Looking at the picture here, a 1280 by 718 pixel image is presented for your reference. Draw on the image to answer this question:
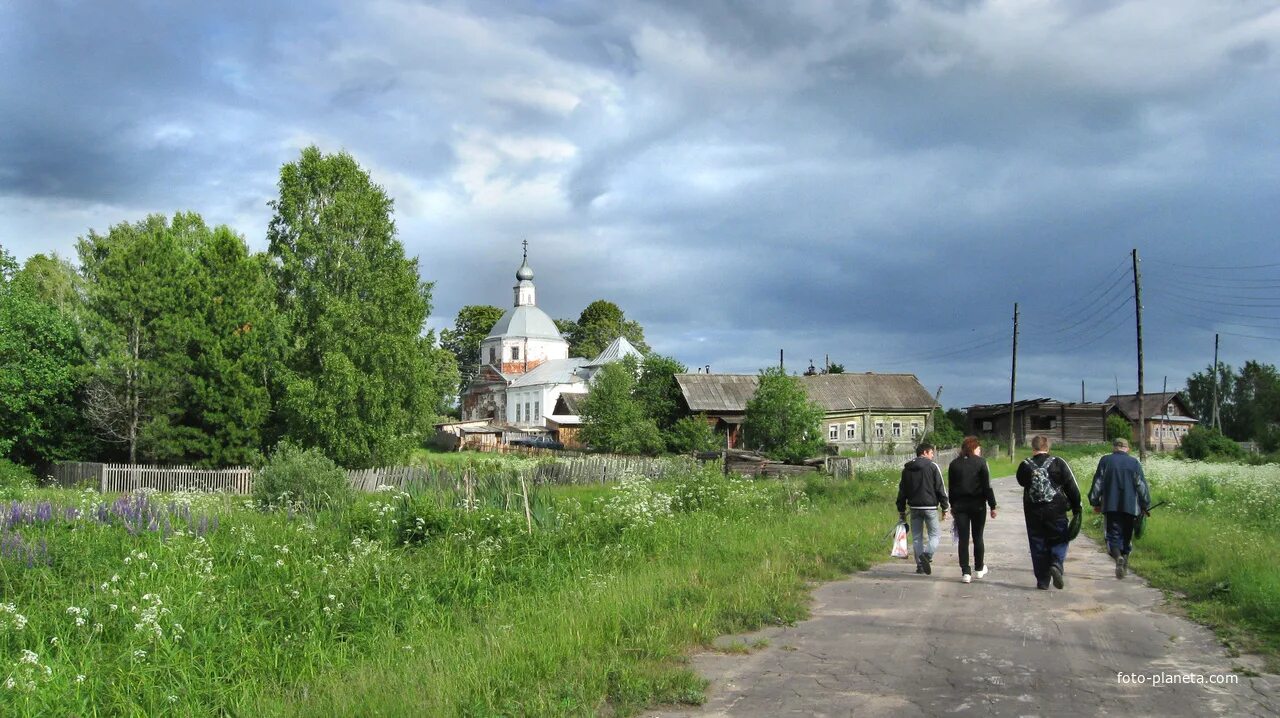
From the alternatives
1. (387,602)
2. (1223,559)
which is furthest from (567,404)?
(387,602)

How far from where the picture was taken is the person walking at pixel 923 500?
11.0 m

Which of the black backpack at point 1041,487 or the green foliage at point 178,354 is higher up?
the green foliage at point 178,354

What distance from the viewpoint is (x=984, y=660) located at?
664 cm

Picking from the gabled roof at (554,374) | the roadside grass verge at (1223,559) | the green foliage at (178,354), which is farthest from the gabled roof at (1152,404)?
the green foliage at (178,354)

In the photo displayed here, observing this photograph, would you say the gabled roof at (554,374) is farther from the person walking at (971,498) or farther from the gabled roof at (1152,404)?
the person walking at (971,498)

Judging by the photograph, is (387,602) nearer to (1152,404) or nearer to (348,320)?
(348,320)

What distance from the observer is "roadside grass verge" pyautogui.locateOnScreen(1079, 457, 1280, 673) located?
7.84 metres

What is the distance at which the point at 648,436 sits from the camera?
50906 mm

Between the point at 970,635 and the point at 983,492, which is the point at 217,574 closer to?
the point at 970,635

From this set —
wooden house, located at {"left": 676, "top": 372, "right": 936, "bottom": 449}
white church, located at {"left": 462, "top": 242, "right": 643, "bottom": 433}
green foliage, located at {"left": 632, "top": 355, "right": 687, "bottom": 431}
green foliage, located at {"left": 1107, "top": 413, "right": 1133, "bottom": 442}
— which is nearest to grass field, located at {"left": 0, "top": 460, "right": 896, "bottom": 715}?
green foliage, located at {"left": 632, "top": 355, "right": 687, "bottom": 431}

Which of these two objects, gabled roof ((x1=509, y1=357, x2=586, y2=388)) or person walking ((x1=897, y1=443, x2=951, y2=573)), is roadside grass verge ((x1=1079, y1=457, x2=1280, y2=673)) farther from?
gabled roof ((x1=509, y1=357, x2=586, y2=388))

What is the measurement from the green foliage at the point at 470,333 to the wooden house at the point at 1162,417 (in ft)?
199

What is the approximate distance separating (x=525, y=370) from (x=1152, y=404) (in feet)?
180

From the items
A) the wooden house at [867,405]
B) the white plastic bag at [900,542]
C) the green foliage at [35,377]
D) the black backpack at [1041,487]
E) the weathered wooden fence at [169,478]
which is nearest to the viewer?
the black backpack at [1041,487]
